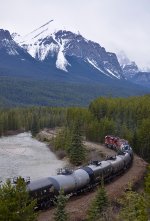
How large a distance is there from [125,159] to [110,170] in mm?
10070

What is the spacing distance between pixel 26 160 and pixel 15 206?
234 ft

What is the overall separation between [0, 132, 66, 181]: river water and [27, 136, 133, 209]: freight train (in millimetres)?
15457

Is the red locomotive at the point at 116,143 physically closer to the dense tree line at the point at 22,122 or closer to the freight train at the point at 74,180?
the freight train at the point at 74,180

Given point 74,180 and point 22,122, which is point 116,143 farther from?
point 22,122

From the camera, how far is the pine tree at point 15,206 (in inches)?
1412

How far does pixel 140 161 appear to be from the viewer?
96.1 m

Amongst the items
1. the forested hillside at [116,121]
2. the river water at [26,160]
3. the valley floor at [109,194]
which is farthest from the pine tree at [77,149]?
the forested hillside at [116,121]

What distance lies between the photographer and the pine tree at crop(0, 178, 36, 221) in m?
35.9

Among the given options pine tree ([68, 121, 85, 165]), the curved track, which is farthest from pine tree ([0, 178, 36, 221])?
pine tree ([68, 121, 85, 165])

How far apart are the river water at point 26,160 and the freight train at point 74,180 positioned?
1546 cm

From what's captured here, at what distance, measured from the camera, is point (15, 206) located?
36.8 m

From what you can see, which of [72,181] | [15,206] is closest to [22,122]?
[72,181]

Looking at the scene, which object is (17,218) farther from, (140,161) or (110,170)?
(140,161)

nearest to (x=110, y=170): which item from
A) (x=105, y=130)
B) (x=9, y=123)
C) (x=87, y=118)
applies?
(x=105, y=130)
